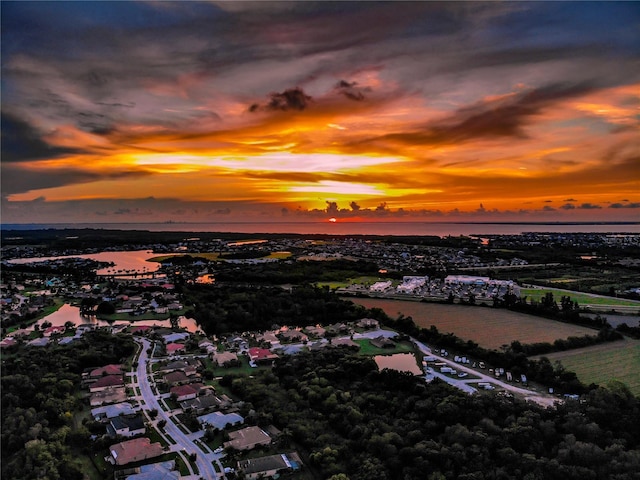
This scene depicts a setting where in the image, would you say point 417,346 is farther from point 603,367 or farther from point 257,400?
point 257,400

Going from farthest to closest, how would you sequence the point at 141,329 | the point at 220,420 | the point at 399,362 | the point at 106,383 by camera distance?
the point at 141,329, the point at 399,362, the point at 106,383, the point at 220,420

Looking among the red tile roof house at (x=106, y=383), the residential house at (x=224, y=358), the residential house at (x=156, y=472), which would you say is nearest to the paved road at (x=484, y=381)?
the residential house at (x=224, y=358)

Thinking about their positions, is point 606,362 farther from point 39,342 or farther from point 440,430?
point 39,342

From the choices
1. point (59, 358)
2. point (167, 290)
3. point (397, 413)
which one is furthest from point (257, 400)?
point (167, 290)

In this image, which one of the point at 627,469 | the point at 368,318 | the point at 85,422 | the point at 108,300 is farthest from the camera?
the point at 108,300

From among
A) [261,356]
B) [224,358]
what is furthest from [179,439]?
[261,356]

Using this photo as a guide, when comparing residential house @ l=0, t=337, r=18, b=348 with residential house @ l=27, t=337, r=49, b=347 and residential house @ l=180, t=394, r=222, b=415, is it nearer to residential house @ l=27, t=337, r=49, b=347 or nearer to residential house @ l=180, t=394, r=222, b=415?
residential house @ l=27, t=337, r=49, b=347
